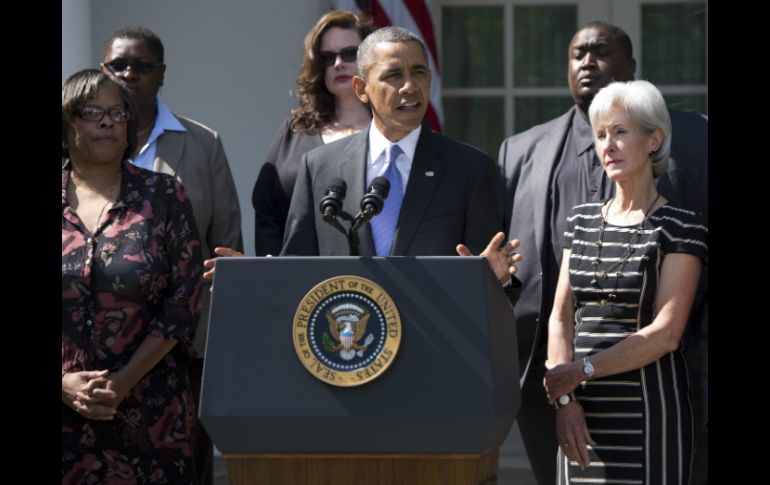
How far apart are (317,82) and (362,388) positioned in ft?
7.50

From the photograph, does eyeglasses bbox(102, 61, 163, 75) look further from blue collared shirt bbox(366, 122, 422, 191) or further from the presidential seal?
the presidential seal

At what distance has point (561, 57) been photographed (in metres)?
8.10

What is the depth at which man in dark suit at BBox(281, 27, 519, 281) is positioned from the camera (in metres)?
4.26

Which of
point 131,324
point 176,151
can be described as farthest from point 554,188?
point 131,324

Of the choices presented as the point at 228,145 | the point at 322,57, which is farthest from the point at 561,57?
the point at 322,57

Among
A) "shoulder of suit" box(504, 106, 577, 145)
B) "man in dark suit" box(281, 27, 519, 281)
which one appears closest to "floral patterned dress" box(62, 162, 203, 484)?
"man in dark suit" box(281, 27, 519, 281)

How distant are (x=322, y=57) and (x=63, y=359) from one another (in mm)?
1690

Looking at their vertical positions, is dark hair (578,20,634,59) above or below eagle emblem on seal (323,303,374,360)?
above

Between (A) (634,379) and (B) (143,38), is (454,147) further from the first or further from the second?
(B) (143,38)

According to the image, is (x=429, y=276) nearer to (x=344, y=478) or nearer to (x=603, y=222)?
(x=344, y=478)

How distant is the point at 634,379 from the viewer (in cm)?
422

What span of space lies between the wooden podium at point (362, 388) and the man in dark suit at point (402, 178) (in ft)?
2.42

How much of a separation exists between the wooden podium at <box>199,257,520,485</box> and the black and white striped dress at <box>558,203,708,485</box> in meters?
0.77

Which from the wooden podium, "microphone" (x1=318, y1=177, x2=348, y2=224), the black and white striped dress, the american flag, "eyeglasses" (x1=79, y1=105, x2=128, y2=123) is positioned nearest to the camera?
the wooden podium
